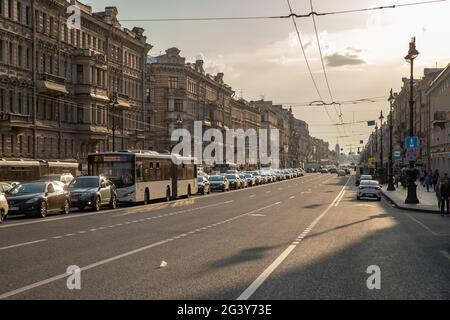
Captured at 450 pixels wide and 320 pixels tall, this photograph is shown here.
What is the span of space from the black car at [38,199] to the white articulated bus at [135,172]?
6.17 m

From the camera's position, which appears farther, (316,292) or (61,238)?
(61,238)

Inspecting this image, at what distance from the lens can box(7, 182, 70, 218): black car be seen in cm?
2500

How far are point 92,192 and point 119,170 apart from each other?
15.5ft

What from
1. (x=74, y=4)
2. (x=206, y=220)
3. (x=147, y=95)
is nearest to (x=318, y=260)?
(x=206, y=220)

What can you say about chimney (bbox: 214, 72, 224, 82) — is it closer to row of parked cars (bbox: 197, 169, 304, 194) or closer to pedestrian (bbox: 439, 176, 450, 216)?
row of parked cars (bbox: 197, 169, 304, 194)

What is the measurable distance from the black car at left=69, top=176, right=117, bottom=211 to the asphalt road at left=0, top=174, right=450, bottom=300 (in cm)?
648

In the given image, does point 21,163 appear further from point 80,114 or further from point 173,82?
point 173,82


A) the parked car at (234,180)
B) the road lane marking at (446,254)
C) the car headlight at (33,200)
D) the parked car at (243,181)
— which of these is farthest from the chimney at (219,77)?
the road lane marking at (446,254)

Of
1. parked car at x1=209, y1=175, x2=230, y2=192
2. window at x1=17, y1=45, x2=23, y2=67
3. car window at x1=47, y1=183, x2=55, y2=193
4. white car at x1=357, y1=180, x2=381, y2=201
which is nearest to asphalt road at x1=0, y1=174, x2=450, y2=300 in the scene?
car window at x1=47, y1=183, x2=55, y2=193

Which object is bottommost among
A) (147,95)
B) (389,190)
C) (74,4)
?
(389,190)

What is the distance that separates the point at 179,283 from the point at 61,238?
7.69m

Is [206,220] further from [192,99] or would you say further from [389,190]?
[192,99]

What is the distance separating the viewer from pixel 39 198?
25375 mm
